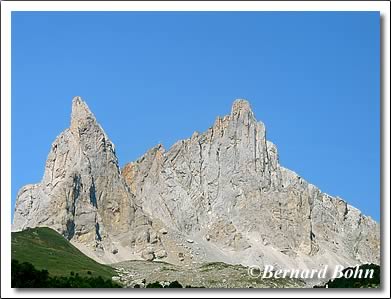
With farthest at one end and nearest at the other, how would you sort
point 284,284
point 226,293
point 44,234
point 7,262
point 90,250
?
point 90,250 → point 44,234 → point 284,284 → point 7,262 → point 226,293

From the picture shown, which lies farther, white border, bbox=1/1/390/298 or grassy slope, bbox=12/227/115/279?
grassy slope, bbox=12/227/115/279

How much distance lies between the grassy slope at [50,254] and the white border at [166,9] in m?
81.4

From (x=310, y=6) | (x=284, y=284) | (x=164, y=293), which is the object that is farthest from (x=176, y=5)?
(x=284, y=284)

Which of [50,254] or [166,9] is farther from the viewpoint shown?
[50,254]

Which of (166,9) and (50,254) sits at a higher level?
(166,9)

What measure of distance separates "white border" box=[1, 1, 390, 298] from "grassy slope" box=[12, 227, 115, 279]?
81.4 meters

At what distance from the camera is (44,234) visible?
556 feet

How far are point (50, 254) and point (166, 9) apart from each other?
112170 mm

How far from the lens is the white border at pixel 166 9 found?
118 feet

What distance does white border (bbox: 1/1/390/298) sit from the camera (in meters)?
35.9

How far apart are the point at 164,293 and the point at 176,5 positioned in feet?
46.5

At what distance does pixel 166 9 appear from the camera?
40938 millimetres

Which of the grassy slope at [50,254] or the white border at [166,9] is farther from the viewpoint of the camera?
the grassy slope at [50,254]

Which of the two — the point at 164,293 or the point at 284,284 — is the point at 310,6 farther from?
the point at 284,284
